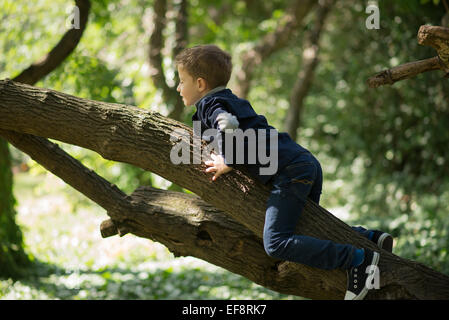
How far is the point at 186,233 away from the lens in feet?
10.6

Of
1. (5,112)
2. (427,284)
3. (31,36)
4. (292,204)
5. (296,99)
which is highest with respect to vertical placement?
(31,36)

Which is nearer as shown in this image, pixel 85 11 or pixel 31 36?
pixel 85 11

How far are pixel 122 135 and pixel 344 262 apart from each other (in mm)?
1495

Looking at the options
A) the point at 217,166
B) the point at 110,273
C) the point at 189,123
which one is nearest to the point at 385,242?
the point at 217,166

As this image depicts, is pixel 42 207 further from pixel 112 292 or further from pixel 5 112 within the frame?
pixel 5 112

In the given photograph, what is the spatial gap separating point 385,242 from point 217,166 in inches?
47.4

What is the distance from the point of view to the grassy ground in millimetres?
5125

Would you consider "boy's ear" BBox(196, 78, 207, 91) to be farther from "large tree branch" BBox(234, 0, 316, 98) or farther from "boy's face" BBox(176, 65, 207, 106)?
"large tree branch" BBox(234, 0, 316, 98)

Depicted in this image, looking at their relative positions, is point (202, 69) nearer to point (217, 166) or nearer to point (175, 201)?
point (217, 166)

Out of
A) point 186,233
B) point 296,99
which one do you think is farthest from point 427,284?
point 296,99

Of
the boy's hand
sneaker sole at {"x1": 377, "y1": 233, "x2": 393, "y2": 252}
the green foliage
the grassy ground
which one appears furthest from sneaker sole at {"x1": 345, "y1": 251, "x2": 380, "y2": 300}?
the green foliage

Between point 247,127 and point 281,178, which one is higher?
point 247,127

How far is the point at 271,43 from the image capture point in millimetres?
9289

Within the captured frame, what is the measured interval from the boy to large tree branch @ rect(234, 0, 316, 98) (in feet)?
20.8
